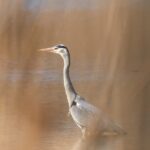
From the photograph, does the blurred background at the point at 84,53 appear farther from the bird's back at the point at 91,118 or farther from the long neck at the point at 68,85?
the long neck at the point at 68,85

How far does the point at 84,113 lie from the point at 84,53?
0.37 meters

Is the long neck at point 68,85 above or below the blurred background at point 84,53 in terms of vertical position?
below

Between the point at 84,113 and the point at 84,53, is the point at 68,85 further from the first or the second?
the point at 84,53

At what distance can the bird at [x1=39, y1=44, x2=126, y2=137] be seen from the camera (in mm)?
1437

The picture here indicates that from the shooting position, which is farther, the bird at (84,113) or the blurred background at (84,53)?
the bird at (84,113)

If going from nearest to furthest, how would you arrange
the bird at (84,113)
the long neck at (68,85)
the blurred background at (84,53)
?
the blurred background at (84,53)
the bird at (84,113)
the long neck at (68,85)

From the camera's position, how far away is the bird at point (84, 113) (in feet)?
4.71

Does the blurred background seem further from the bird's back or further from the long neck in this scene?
the long neck

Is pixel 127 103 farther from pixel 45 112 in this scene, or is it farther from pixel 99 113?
pixel 45 112

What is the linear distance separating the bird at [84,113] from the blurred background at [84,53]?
30 mm

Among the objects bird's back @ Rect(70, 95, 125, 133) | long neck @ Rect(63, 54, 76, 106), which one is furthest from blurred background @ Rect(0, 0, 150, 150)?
long neck @ Rect(63, 54, 76, 106)

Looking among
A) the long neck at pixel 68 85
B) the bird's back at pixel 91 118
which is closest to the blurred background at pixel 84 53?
the bird's back at pixel 91 118

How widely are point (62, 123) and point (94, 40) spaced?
0.49m

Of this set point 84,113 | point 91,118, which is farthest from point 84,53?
point 84,113
